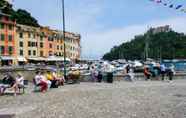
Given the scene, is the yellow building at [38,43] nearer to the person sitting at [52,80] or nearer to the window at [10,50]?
the window at [10,50]

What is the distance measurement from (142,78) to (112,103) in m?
17.2

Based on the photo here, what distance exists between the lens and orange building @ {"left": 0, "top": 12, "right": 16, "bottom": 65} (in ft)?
302

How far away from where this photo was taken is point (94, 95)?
20.7 meters

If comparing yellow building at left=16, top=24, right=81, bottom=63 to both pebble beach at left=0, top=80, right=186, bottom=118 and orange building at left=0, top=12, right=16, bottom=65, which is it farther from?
pebble beach at left=0, top=80, right=186, bottom=118

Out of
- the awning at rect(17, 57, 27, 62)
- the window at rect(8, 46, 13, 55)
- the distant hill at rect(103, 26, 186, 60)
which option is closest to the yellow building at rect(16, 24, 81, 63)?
the awning at rect(17, 57, 27, 62)

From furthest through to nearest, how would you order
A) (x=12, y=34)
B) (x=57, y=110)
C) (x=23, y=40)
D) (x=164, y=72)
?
(x=23, y=40) → (x=12, y=34) → (x=164, y=72) → (x=57, y=110)

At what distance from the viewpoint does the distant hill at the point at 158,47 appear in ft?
448

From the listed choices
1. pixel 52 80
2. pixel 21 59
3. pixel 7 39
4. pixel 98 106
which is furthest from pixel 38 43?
pixel 98 106

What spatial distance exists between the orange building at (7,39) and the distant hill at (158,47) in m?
44.5

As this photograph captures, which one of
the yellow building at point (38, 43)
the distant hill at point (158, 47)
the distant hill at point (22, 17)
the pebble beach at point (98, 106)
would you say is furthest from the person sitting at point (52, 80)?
the distant hill at point (158, 47)

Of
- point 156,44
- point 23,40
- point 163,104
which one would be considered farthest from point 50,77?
point 156,44

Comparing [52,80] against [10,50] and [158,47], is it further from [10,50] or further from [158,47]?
[158,47]

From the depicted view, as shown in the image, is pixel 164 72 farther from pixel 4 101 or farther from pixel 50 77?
pixel 4 101

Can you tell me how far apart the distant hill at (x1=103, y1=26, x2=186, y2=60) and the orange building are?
44523 mm
